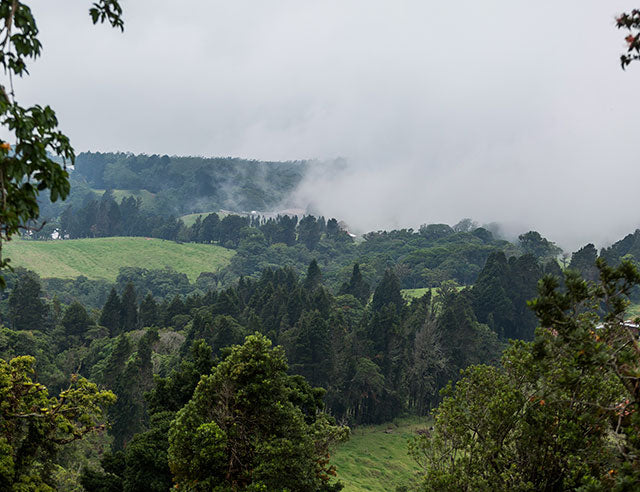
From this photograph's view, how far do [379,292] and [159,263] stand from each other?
74.6m

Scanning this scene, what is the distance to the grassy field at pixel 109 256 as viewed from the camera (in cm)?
11094

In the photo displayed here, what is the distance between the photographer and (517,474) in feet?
39.3

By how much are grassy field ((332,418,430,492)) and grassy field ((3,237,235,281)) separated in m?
80.8

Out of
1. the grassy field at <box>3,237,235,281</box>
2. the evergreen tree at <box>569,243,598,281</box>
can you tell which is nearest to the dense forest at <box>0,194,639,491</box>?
the evergreen tree at <box>569,243,598,281</box>

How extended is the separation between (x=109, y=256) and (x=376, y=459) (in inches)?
4194

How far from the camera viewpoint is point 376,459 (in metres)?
38.1

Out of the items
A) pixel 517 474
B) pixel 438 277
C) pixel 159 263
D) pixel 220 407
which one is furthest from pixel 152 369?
pixel 159 263

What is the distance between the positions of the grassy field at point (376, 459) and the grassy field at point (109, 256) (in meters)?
80.8

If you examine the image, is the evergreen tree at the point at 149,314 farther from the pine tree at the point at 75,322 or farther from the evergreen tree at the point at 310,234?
the evergreen tree at the point at 310,234

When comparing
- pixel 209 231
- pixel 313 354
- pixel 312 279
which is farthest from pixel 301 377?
pixel 209 231

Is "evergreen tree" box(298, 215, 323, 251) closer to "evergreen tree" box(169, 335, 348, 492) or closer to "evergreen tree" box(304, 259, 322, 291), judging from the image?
"evergreen tree" box(304, 259, 322, 291)

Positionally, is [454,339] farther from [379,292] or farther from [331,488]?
[331,488]

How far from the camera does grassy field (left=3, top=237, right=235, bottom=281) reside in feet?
364

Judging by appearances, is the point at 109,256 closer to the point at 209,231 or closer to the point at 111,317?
the point at 209,231
